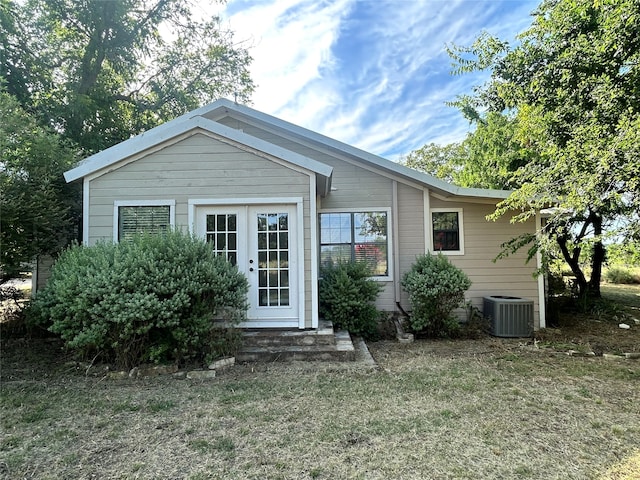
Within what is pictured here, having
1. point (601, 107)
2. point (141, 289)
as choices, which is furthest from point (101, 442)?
point (601, 107)

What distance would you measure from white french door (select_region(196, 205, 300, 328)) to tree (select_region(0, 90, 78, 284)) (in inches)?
98.5

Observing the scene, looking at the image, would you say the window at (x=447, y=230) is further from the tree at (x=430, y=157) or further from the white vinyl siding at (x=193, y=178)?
the tree at (x=430, y=157)

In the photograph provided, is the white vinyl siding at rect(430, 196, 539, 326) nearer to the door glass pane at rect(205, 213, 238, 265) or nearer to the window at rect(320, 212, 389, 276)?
the window at rect(320, 212, 389, 276)

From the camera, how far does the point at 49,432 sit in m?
3.08

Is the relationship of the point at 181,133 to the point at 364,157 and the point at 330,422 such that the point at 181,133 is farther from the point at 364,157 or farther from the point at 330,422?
the point at 330,422

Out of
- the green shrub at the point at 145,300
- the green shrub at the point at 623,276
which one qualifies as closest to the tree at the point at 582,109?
the green shrub at the point at 145,300

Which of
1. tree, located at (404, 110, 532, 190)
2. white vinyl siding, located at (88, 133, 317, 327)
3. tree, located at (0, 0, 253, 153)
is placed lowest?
white vinyl siding, located at (88, 133, 317, 327)

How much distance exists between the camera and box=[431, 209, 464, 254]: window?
7.45 metres

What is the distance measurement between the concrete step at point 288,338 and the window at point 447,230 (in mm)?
3339

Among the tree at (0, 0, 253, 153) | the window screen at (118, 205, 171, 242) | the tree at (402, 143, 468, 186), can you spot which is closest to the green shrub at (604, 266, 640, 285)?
the tree at (402, 143, 468, 186)

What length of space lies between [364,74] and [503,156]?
4.94m

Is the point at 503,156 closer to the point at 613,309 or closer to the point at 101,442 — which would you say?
the point at 613,309

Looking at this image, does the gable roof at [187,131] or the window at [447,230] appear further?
the window at [447,230]

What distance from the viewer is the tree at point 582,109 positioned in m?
4.37
